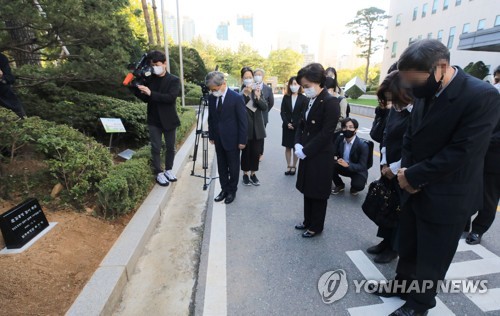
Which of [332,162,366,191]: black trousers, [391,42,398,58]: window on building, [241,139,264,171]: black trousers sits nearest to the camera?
[332,162,366,191]: black trousers

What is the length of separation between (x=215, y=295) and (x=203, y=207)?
1871 mm

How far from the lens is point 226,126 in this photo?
4074mm

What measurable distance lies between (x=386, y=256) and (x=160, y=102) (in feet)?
11.4

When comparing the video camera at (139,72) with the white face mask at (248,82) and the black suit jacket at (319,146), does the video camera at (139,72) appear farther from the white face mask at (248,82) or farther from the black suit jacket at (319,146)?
the black suit jacket at (319,146)

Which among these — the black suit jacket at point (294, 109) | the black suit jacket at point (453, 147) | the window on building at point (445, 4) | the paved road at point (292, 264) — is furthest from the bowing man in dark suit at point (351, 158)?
the window on building at point (445, 4)

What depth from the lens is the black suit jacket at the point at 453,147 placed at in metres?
1.64

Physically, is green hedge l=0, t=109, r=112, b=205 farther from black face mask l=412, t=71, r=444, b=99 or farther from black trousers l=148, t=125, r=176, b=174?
black face mask l=412, t=71, r=444, b=99

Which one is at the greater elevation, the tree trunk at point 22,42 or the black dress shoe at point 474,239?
the tree trunk at point 22,42

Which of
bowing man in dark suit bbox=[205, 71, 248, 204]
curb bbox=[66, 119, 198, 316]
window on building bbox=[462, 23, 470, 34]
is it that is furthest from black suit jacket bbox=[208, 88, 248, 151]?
window on building bbox=[462, 23, 470, 34]

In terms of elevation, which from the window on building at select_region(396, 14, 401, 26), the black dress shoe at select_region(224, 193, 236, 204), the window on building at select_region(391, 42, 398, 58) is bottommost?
the black dress shoe at select_region(224, 193, 236, 204)

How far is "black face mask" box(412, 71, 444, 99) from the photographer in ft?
5.63

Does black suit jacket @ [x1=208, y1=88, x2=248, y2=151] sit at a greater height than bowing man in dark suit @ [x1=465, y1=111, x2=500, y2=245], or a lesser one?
greater

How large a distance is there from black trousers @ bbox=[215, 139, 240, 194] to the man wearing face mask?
2.66 ft

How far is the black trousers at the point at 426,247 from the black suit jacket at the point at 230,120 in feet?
8.11
